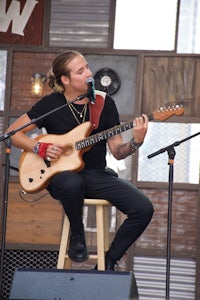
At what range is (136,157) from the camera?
5738 mm

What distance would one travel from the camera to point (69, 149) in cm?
411

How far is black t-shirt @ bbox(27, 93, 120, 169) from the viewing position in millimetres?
4215

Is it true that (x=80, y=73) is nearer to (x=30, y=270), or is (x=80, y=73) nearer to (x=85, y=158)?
(x=85, y=158)

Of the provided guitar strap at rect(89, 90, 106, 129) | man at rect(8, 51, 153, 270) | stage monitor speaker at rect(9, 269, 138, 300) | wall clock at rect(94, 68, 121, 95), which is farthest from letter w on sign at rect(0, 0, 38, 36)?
stage monitor speaker at rect(9, 269, 138, 300)

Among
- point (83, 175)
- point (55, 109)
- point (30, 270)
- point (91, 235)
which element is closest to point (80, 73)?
point (55, 109)

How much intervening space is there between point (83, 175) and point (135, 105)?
1801 millimetres

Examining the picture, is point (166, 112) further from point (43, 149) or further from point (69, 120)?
point (43, 149)

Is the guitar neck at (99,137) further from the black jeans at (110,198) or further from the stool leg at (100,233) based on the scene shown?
the stool leg at (100,233)

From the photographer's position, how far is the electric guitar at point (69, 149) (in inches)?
159

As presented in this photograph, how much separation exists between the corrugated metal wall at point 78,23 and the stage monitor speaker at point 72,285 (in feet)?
10.2

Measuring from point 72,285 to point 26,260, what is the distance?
2.70 m

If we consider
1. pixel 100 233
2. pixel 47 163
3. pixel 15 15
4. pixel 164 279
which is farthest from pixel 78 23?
pixel 100 233

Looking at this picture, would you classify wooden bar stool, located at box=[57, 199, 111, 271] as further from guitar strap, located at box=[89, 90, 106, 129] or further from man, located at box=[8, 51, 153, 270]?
guitar strap, located at box=[89, 90, 106, 129]

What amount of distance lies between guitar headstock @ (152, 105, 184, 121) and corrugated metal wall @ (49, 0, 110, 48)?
6.52ft
